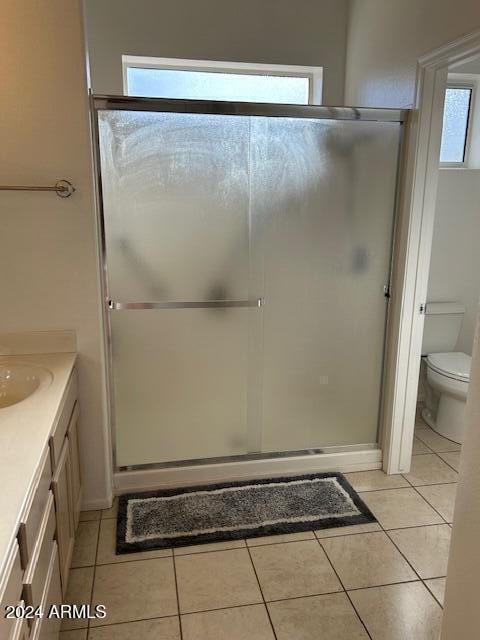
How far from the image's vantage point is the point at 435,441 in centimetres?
327

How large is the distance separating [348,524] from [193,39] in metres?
2.73

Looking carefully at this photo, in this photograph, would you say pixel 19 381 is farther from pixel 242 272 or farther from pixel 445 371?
pixel 445 371

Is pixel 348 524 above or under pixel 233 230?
under

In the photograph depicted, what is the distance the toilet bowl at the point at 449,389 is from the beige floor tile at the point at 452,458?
15cm

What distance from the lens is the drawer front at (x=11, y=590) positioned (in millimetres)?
997

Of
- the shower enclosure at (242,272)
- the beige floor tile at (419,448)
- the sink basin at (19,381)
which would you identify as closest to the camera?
the sink basin at (19,381)

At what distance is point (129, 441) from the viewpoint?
Answer: 2.61 meters

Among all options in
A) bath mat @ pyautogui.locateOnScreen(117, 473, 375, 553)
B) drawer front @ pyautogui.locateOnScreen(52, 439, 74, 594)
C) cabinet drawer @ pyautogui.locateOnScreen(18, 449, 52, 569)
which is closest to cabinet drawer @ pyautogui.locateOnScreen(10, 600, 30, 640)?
cabinet drawer @ pyautogui.locateOnScreen(18, 449, 52, 569)

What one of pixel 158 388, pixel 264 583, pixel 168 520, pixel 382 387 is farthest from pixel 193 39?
pixel 264 583

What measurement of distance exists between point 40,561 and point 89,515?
110 centimetres

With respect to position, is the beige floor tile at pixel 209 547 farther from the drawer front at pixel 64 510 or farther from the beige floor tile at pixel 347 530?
the drawer front at pixel 64 510

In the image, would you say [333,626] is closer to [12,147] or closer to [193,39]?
[12,147]

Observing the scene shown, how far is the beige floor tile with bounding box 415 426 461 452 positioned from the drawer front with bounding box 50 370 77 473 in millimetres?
2196

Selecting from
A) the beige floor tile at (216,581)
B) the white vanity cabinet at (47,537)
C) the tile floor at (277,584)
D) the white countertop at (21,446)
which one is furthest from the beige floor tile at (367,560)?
the white countertop at (21,446)
